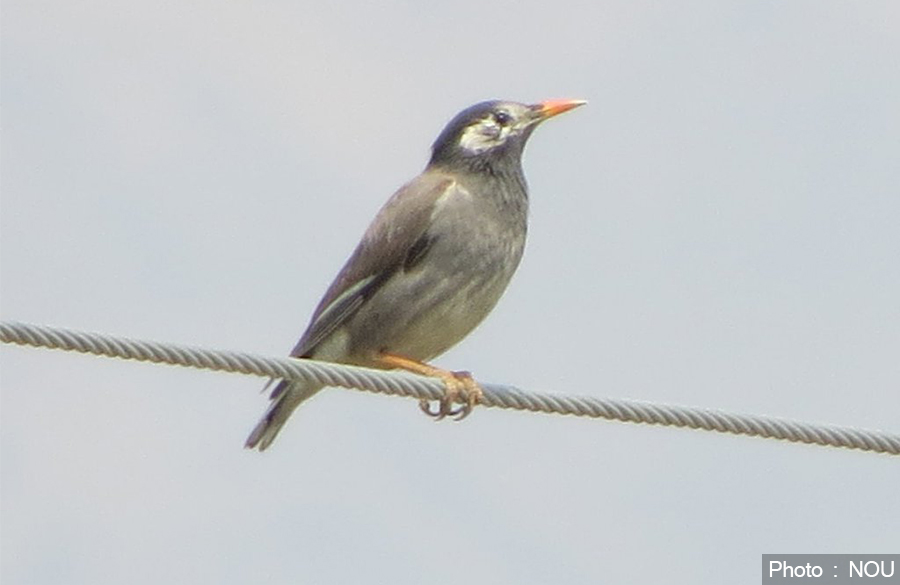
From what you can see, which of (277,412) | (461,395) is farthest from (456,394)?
(277,412)

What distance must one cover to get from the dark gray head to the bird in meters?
0.15

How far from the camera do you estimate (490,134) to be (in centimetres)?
1084

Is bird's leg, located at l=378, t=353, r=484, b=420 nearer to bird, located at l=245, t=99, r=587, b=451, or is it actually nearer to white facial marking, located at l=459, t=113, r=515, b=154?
bird, located at l=245, t=99, r=587, b=451

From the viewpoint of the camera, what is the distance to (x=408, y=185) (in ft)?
34.7

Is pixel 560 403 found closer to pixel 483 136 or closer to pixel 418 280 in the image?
pixel 418 280

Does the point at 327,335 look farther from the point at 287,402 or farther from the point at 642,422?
the point at 642,422

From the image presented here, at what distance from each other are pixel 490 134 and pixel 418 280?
1.32 m

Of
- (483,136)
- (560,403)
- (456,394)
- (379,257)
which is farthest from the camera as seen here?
(483,136)

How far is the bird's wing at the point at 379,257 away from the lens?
9.93 metres

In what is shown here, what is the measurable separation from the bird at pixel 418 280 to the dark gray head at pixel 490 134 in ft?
0.49

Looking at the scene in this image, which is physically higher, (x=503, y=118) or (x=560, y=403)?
(x=503, y=118)

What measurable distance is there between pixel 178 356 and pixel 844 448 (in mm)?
2432

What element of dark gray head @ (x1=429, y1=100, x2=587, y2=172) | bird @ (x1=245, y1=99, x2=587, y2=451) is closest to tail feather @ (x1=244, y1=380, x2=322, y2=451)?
bird @ (x1=245, y1=99, x2=587, y2=451)

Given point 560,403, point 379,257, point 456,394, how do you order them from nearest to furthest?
point 560,403
point 456,394
point 379,257
